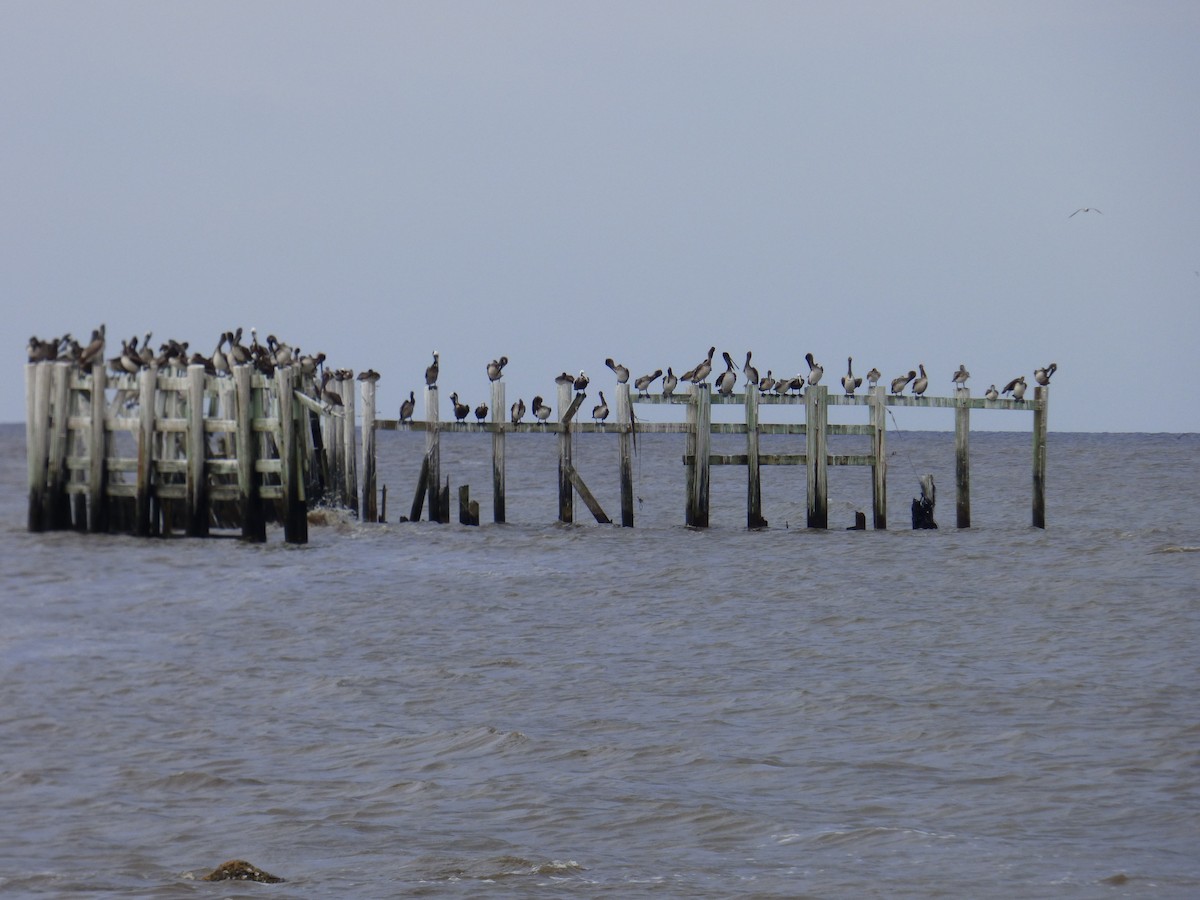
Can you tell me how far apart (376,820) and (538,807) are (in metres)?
0.94

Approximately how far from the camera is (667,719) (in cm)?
1174

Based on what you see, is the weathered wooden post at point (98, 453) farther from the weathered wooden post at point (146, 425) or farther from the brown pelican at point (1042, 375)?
the brown pelican at point (1042, 375)

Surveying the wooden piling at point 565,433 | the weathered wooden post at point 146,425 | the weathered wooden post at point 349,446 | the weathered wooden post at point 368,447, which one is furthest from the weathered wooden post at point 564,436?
the weathered wooden post at point 146,425

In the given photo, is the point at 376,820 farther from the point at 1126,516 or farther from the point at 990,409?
the point at 1126,516

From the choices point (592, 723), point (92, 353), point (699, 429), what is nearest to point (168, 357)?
point (92, 353)

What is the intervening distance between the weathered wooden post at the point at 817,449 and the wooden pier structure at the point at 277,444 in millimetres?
31

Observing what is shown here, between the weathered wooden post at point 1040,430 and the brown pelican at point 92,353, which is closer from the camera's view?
the brown pelican at point 92,353

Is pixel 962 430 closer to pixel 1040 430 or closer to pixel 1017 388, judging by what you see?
pixel 1040 430

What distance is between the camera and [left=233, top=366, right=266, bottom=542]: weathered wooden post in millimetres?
21719

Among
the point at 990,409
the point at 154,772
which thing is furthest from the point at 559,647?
the point at 990,409

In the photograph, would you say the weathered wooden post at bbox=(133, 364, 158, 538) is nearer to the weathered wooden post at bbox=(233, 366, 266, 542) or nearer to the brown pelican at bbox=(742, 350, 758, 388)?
the weathered wooden post at bbox=(233, 366, 266, 542)

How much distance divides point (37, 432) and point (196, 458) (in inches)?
109

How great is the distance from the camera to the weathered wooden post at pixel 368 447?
2538cm

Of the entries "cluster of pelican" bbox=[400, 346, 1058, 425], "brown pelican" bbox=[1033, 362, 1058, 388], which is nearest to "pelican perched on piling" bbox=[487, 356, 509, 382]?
"cluster of pelican" bbox=[400, 346, 1058, 425]
